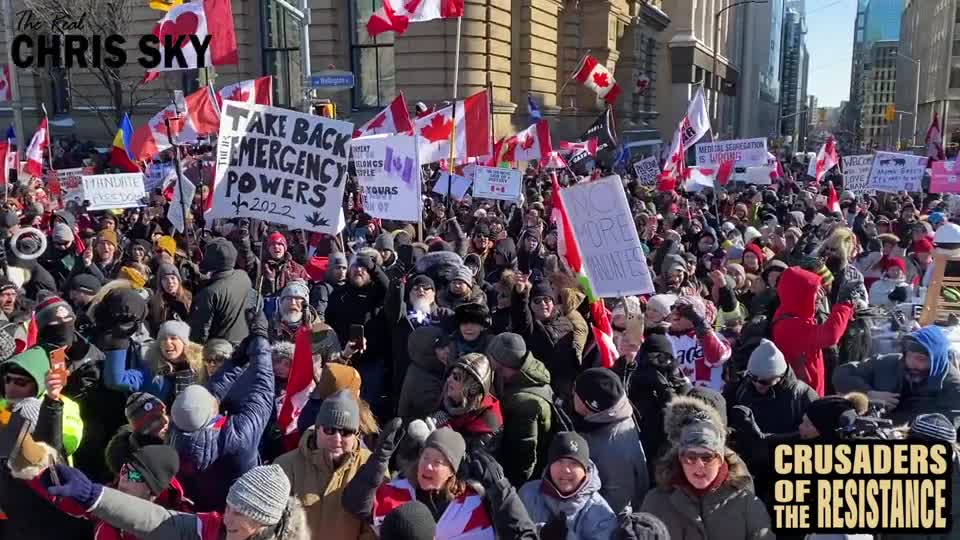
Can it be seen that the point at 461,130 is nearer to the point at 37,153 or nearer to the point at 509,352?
the point at 37,153

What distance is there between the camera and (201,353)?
4.63 meters

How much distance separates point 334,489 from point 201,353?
1569 millimetres

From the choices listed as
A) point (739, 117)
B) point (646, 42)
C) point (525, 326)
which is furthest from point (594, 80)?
point (739, 117)

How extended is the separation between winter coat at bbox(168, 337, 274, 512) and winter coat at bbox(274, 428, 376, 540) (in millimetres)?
288

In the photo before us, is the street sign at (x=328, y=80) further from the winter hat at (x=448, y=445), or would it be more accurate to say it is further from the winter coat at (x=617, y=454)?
the winter hat at (x=448, y=445)

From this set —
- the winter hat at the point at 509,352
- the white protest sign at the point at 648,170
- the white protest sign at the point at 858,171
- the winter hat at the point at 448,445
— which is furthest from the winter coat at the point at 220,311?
the white protest sign at the point at 648,170

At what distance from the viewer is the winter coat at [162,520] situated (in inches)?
116

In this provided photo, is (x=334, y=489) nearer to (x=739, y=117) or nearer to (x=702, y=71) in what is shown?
(x=702, y=71)

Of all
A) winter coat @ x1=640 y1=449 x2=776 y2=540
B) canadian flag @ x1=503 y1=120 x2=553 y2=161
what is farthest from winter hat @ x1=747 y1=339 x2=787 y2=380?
canadian flag @ x1=503 y1=120 x2=553 y2=161

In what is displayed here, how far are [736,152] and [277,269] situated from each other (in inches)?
Result: 352

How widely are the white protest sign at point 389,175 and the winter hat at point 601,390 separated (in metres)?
3.83

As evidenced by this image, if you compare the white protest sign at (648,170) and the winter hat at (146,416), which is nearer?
the winter hat at (146,416)

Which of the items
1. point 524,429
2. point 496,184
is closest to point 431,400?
point 524,429

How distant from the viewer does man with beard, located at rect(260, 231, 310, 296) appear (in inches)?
297
